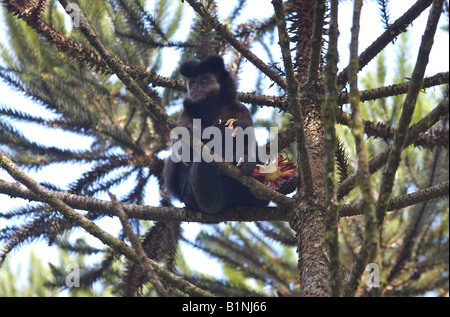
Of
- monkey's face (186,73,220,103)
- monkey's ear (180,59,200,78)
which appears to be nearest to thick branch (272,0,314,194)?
monkey's face (186,73,220,103)

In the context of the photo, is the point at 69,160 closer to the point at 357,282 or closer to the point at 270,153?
the point at 270,153

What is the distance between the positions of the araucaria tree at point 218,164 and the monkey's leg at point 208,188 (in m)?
0.16

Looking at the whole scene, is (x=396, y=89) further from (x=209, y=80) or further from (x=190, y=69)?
(x=190, y=69)

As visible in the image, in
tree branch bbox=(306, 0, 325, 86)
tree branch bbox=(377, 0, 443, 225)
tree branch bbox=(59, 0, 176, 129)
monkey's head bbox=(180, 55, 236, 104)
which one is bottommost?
tree branch bbox=(377, 0, 443, 225)

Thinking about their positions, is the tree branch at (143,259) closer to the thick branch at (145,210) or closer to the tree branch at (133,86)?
the tree branch at (133,86)

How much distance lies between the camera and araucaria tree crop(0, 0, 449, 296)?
3709mm

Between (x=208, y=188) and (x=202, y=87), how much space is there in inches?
52.7

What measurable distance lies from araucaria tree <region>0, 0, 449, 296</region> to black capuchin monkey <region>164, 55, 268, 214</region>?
Result: 21cm

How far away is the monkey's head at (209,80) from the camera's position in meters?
5.57

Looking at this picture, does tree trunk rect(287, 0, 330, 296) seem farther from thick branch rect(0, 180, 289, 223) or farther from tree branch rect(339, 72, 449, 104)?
thick branch rect(0, 180, 289, 223)

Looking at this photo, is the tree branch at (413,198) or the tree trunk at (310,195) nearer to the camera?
the tree trunk at (310,195)

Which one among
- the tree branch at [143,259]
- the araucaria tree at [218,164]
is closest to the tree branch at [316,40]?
the araucaria tree at [218,164]
